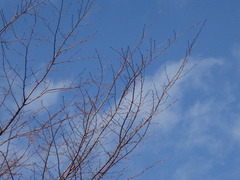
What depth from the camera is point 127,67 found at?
3223 mm

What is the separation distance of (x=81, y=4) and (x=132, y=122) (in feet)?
4.84

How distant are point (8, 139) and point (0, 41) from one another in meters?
1.07

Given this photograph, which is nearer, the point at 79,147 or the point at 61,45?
the point at 79,147

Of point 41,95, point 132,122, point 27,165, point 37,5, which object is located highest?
point 37,5

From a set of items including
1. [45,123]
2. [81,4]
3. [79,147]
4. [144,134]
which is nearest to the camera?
[79,147]

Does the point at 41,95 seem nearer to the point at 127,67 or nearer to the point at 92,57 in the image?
the point at 92,57

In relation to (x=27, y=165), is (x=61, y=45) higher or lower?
higher

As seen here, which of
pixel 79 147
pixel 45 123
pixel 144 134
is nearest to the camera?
pixel 79 147

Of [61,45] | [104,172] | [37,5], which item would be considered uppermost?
[37,5]

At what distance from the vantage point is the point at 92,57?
134 inches

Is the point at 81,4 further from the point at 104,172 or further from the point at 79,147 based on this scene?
the point at 104,172

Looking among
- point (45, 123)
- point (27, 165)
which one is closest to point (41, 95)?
point (45, 123)

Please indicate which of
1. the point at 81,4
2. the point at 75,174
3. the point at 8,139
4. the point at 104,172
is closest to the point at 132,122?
the point at 104,172

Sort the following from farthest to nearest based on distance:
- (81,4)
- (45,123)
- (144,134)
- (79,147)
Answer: (81,4)
(45,123)
(144,134)
(79,147)
